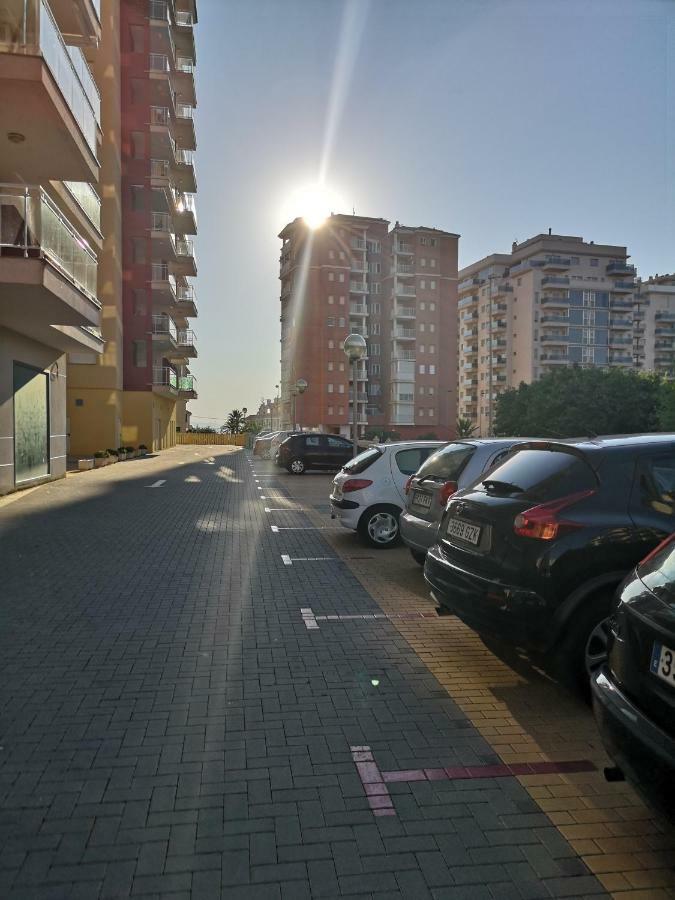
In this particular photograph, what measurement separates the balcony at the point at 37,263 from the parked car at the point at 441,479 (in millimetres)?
8361

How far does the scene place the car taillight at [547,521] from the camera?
13.2 ft

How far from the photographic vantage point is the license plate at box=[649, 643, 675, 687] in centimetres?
242

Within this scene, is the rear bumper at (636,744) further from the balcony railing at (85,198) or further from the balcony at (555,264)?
the balcony at (555,264)

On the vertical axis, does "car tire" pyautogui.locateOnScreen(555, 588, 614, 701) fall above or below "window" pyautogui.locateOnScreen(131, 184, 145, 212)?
below

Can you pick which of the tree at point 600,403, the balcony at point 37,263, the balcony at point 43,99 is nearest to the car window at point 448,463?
the balcony at point 37,263

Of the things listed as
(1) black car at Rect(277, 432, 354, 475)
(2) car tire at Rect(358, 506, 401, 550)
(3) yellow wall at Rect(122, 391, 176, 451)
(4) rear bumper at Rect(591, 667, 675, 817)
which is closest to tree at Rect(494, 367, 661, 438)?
(1) black car at Rect(277, 432, 354, 475)

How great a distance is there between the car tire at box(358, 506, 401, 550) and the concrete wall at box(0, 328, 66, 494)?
30.9ft

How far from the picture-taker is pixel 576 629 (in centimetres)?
397

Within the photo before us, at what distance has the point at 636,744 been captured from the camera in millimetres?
2488

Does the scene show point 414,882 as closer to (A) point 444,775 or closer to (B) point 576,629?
(A) point 444,775

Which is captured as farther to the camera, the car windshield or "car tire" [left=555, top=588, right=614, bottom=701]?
the car windshield

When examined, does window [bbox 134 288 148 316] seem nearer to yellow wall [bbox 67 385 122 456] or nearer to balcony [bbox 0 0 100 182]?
yellow wall [bbox 67 385 122 456]

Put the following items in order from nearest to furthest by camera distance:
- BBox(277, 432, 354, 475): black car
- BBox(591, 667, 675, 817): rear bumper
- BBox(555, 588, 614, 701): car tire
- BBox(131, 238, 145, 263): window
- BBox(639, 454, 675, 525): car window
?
BBox(591, 667, 675, 817): rear bumper, BBox(555, 588, 614, 701): car tire, BBox(639, 454, 675, 525): car window, BBox(277, 432, 354, 475): black car, BBox(131, 238, 145, 263): window

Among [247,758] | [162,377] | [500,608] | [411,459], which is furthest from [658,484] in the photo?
[162,377]
